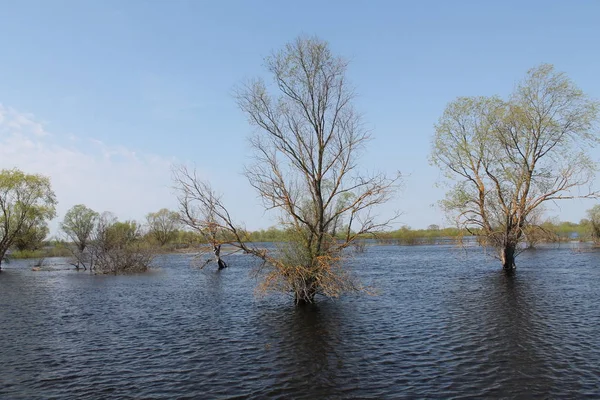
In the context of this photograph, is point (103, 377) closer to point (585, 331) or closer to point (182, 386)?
point (182, 386)

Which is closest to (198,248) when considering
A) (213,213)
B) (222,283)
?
(213,213)

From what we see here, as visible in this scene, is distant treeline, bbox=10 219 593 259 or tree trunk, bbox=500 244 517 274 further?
tree trunk, bbox=500 244 517 274

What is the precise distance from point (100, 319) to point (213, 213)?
7470mm

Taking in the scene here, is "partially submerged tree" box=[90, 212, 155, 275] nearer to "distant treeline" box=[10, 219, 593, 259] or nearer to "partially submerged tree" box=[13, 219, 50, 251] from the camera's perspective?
"distant treeline" box=[10, 219, 593, 259]

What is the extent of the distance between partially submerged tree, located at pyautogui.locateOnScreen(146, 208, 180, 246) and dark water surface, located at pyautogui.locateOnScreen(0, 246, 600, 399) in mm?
75122

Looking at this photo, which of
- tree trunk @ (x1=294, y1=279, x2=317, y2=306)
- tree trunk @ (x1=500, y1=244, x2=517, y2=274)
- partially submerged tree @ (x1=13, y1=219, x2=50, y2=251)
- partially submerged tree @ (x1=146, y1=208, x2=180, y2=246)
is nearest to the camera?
tree trunk @ (x1=294, y1=279, x2=317, y2=306)

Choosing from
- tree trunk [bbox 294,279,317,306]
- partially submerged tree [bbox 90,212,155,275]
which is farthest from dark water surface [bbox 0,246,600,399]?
partially submerged tree [bbox 90,212,155,275]

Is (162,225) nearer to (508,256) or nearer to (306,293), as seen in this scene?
(508,256)

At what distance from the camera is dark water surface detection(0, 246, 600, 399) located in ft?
35.1

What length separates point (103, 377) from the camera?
1184 centimetres

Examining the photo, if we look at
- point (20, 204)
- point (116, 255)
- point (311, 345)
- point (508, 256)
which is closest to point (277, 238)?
point (311, 345)

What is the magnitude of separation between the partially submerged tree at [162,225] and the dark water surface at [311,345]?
7512 centimetres

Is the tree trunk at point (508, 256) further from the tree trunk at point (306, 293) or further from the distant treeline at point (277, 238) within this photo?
the tree trunk at point (306, 293)

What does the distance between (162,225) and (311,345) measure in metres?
94.1
